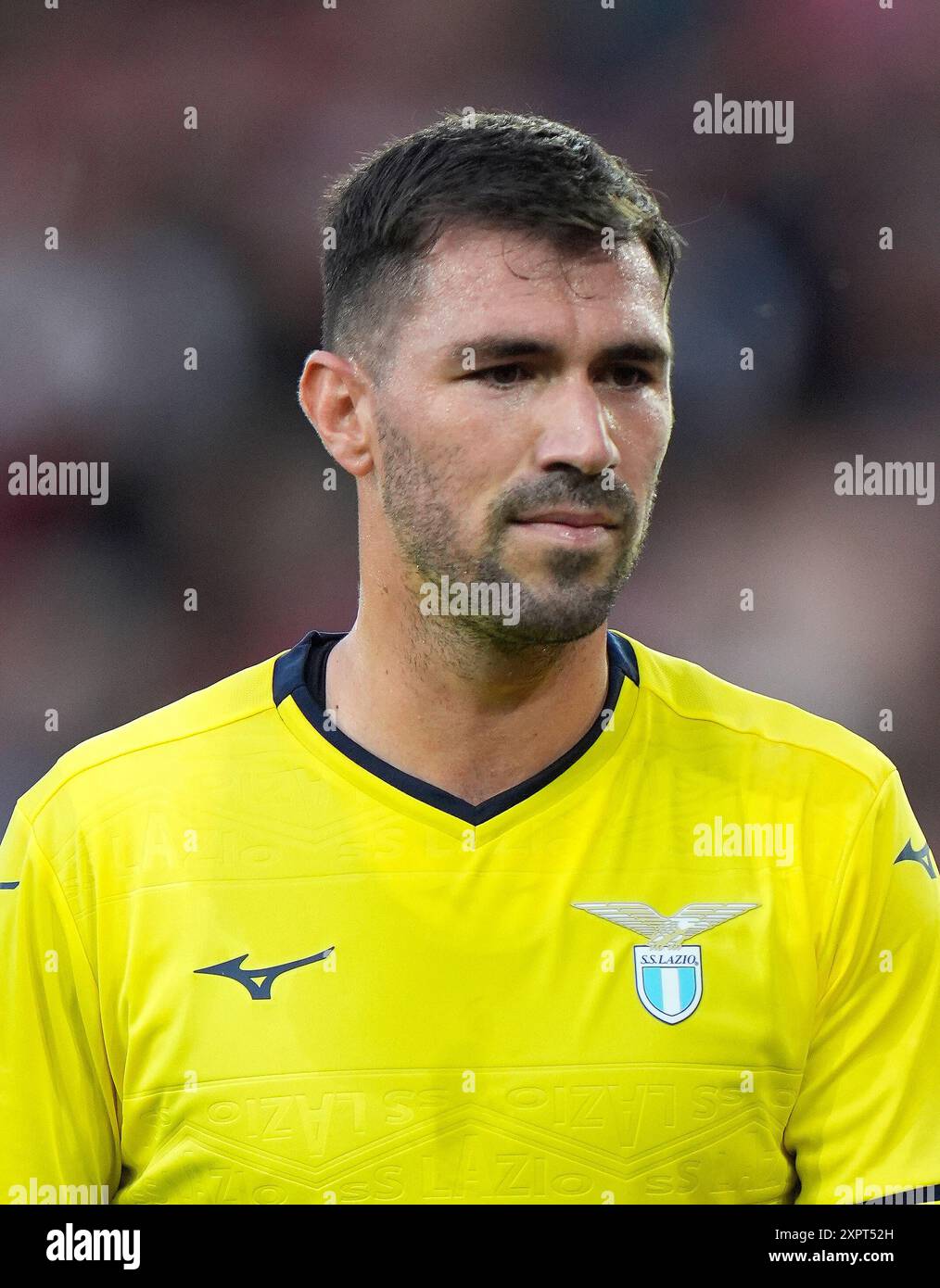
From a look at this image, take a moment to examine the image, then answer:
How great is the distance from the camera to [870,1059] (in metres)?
2.08

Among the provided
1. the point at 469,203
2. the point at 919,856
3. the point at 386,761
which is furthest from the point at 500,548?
the point at 919,856

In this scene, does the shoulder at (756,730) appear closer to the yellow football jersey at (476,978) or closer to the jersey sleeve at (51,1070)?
the yellow football jersey at (476,978)

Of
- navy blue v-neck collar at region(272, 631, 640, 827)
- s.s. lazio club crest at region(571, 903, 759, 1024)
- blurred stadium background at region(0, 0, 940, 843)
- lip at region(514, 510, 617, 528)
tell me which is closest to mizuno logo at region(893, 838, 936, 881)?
s.s. lazio club crest at region(571, 903, 759, 1024)

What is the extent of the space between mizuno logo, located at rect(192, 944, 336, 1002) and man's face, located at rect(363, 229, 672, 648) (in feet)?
1.91

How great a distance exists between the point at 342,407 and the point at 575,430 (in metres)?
0.47

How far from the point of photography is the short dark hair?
6.76 feet

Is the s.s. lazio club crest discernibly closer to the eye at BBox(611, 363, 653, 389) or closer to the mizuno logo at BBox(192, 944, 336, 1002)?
the mizuno logo at BBox(192, 944, 336, 1002)

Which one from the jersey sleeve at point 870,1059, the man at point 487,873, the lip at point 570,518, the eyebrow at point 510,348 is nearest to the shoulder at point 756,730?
the man at point 487,873

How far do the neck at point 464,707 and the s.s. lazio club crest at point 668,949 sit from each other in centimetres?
26

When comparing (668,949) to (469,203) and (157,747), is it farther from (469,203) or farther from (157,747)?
(469,203)

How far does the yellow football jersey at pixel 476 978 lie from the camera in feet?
6.55

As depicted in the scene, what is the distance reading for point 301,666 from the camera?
2330mm

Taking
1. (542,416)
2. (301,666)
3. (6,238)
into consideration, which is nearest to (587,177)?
(542,416)

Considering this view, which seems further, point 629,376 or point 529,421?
point 629,376
